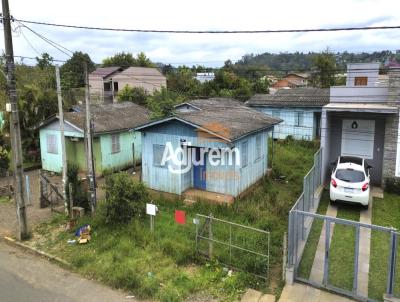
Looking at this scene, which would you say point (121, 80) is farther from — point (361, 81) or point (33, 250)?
point (33, 250)

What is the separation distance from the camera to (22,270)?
30.3ft

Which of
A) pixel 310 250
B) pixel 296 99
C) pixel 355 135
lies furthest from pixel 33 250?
pixel 296 99

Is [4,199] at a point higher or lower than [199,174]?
lower

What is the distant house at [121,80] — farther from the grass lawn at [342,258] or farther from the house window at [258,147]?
the grass lawn at [342,258]

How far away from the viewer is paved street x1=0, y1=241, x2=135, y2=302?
25.7 feet

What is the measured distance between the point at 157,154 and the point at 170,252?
592 cm

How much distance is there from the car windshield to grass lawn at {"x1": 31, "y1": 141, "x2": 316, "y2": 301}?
85.3 inches

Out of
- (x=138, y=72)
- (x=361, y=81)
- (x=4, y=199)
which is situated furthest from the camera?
(x=138, y=72)

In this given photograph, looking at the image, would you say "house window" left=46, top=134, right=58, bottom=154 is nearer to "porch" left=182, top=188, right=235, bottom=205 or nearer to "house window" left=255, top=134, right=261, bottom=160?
"porch" left=182, top=188, right=235, bottom=205

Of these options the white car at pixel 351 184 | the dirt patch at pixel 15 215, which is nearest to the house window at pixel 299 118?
the white car at pixel 351 184

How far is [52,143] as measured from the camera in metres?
19.1

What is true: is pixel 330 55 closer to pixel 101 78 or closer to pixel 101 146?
pixel 101 78

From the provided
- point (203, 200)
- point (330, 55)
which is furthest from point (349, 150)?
point (330, 55)

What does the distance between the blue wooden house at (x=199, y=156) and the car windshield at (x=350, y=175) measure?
3700 millimetres
